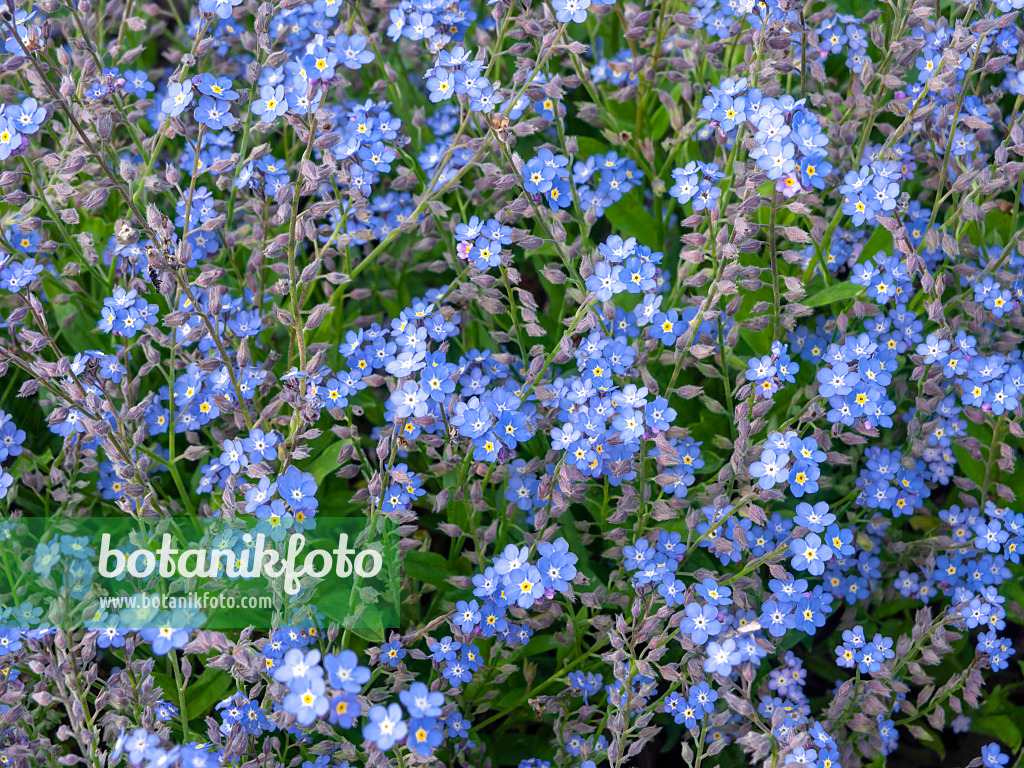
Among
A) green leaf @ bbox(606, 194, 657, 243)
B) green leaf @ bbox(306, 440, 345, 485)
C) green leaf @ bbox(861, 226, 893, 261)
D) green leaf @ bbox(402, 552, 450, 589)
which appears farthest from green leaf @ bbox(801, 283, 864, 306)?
green leaf @ bbox(306, 440, 345, 485)

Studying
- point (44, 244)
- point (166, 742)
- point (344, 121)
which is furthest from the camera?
point (344, 121)

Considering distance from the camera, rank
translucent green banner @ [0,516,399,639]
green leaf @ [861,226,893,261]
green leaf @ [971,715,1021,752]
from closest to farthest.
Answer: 1. translucent green banner @ [0,516,399,639]
2. green leaf @ [971,715,1021,752]
3. green leaf @ [861,226,893,261]

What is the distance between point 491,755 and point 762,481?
123 cm

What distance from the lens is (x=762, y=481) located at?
246cm

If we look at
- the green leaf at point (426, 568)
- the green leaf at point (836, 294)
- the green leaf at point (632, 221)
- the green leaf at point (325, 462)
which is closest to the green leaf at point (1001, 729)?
the green leaf at point (836, 294)

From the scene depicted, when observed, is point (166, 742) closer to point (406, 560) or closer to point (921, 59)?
point (406, 560)

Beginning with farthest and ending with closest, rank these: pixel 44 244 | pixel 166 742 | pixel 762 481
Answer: pixel 44 244
pixel 762 481
pixel 166 742

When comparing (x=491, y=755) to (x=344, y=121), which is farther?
(x=344, y=121)

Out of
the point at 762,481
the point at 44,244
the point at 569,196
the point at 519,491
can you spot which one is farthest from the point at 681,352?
the point at 44,244

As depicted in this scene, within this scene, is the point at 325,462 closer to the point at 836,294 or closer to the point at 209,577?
the point at 209,577

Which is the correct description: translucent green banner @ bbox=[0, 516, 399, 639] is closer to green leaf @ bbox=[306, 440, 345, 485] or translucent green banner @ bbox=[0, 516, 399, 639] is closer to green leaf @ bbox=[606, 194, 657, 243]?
green leaf @ bbox=[306, 440, 345, 485]

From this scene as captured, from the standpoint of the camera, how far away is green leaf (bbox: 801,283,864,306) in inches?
113

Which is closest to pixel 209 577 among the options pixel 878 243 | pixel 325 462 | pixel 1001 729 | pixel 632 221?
pixel 325 462

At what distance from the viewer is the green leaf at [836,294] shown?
2879mm
